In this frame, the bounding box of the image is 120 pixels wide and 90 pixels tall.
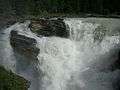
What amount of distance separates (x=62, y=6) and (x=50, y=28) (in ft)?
18.8

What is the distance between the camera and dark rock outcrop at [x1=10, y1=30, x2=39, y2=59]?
13551 millimetres

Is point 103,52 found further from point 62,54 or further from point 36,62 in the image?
point 36,62

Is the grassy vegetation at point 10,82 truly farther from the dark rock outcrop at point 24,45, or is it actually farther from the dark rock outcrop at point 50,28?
the dark rock outcrop at point 50,28

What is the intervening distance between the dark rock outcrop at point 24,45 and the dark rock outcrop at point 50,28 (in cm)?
90

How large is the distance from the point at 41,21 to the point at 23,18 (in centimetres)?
227

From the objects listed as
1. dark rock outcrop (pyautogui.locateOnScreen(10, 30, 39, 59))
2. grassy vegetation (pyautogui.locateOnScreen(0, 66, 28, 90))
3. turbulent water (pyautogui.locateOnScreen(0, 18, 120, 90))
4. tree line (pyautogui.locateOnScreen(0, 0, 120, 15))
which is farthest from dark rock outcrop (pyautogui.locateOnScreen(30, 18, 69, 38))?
grassy vegetation (pyautogui.locateOnScreen(0, 66, 28, 90))

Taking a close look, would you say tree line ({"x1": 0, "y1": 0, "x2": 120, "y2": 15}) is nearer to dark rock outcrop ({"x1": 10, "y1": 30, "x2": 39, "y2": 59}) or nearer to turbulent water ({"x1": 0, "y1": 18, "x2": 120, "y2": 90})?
turbulent water ({"x1": 0, "y1": 18, "x2": 120, "y2": 90})

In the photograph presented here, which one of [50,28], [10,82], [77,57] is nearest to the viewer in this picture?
[10,82]

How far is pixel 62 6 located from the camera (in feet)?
68.2

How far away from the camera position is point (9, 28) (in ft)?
53.6

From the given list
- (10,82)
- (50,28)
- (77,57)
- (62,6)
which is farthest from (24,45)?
(62,6)

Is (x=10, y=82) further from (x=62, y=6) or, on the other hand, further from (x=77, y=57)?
(x=62, y=6)

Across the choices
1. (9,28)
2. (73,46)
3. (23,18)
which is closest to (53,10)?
(23,18)

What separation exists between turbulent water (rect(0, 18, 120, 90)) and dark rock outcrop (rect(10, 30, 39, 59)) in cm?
19
